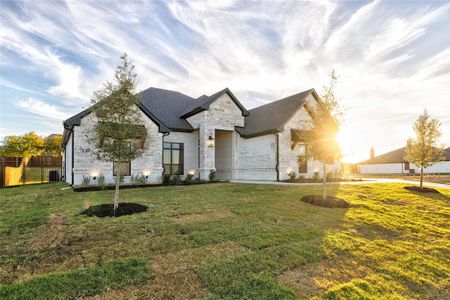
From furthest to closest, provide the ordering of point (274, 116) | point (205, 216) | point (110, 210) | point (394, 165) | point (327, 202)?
point (394, 165)
point (274, 116)
point (327, 202)
point (110, 210)
point (205, 216)

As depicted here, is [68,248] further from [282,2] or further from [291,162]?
[291,162]

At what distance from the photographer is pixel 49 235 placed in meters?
5.39

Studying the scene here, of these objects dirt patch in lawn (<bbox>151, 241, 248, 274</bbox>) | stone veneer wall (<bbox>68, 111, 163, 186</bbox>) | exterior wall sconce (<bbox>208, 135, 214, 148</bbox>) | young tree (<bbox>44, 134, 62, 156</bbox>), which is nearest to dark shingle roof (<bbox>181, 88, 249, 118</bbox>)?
exterior wall sconce (<bbox>208, 135, 214, 148</bbox>)

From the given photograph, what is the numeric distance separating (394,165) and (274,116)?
44.4 m

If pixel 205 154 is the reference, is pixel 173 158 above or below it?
below

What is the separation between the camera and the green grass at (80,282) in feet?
10.4

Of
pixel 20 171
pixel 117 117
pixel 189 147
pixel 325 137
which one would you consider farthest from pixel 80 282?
pixel 20 171

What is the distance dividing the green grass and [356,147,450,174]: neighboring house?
55.2 m

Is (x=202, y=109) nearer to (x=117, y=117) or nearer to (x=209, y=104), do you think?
(x=209, y=104)

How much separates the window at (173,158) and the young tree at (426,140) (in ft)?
54.4

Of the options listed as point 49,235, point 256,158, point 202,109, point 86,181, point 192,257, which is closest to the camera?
point 192,257

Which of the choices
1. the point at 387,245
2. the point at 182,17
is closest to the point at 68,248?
the point at 387,245

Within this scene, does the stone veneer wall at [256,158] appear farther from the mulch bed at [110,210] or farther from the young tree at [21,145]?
the young tree at [21,145]

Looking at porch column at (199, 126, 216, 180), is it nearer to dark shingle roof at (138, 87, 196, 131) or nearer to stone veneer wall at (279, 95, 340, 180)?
dark shingle roof at (138, 87, 196, 131)
